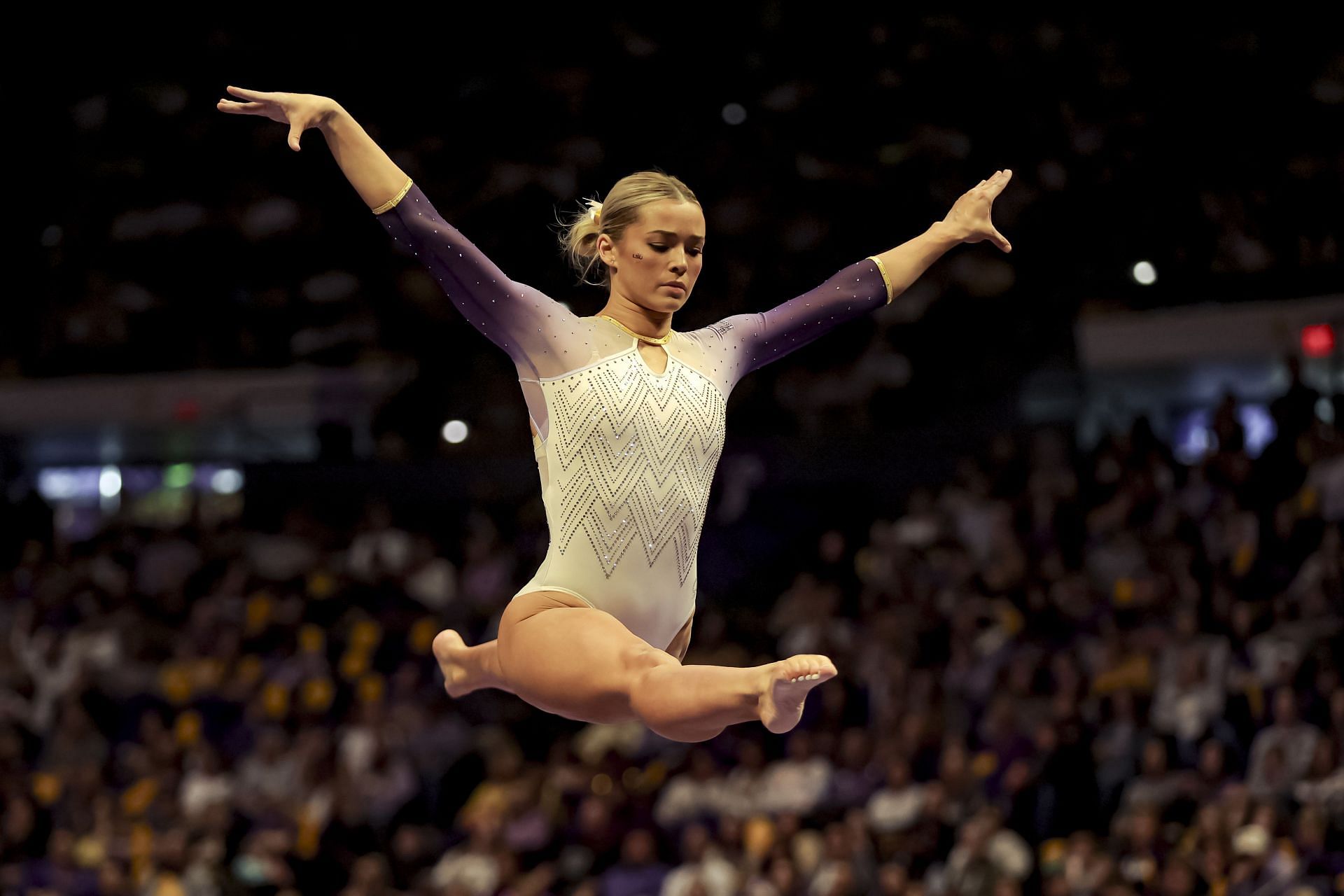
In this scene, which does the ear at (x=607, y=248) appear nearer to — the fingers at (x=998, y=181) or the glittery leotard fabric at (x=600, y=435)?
the glittery leotard fabric at (x=600, y=435)

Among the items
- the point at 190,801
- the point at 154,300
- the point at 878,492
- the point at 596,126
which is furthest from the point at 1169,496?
the point at 154,300

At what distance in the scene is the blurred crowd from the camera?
7062 millimetres

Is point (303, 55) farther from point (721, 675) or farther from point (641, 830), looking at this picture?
point (721, 675)

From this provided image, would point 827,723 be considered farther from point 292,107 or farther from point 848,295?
point 292,107

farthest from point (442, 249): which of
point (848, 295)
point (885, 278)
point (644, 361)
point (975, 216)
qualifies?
point (975, 216)

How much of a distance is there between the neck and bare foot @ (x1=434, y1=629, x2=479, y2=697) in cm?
89

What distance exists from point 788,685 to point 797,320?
1246mm

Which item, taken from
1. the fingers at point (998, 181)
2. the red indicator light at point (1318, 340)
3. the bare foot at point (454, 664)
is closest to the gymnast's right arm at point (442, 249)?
the bare foot at point (454, 664)

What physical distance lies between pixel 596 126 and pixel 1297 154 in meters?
4.44

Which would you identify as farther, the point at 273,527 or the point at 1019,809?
the point at 273,527

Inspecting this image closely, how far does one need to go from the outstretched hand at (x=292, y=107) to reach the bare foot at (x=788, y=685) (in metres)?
1.42

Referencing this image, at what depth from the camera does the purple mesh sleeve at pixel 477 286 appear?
318cm

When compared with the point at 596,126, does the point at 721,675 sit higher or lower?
lower

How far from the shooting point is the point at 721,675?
274cm
